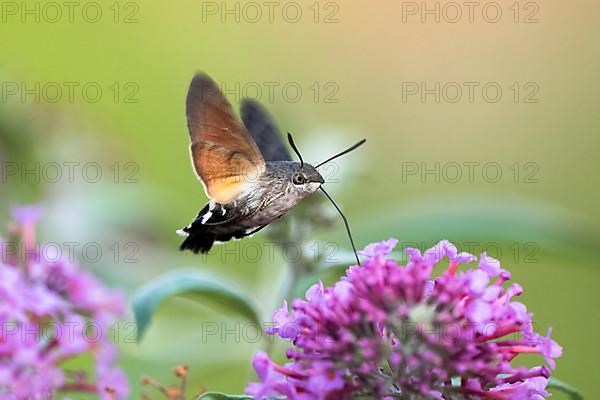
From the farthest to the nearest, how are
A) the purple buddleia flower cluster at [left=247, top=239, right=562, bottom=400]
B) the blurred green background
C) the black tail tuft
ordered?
the blurred green background
the black tail tuft
the purple buddleia flower cluster at [left=247, top=239, right=562, bottom=400]

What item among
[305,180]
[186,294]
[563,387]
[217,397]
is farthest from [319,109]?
[217,397]

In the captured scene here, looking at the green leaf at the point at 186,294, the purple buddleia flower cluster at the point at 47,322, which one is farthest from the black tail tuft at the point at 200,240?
the purple buddleia flower cluster at the point at 47,322

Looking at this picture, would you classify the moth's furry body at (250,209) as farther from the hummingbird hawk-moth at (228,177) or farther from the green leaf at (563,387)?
the green leaf at (563,387)

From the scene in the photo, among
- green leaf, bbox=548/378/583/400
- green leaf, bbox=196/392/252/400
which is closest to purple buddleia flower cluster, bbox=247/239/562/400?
green leaf, bbox=196/392/252/400

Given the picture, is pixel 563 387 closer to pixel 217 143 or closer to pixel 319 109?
pixel 217 143

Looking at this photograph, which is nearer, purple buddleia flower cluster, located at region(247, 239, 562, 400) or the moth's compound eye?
purple buddleia flower cluster, located at region(247, 239, 562, 400)

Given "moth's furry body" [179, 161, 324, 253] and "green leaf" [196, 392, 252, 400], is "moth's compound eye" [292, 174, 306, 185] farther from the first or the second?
"green leaf" [196, 392, 252, 400]

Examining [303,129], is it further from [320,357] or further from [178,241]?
[320,357]
